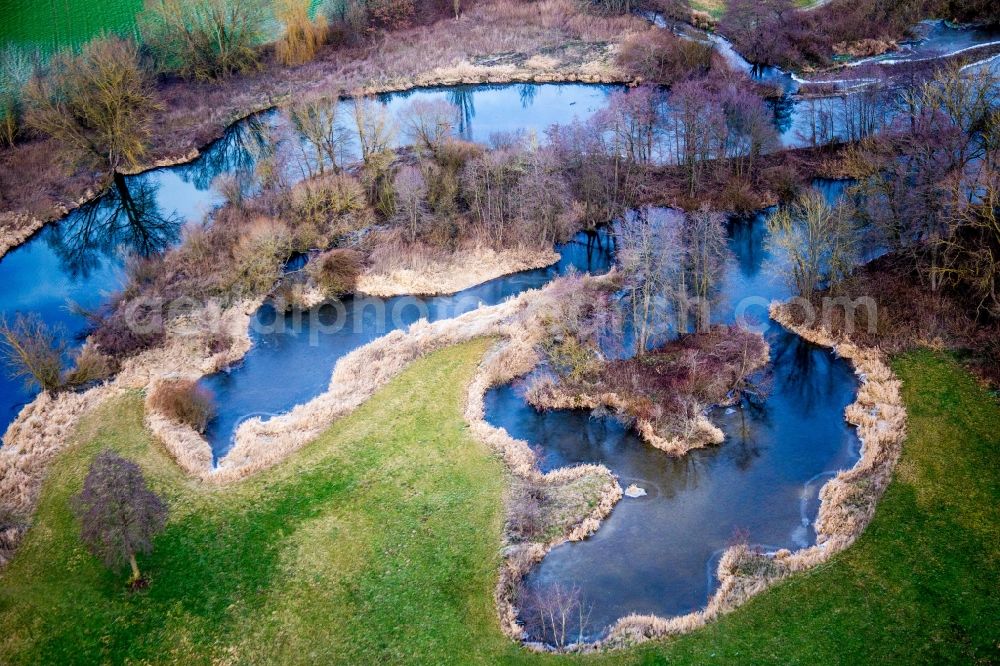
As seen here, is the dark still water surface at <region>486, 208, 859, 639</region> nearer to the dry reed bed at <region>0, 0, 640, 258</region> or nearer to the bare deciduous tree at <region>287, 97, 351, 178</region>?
the bare deciduous tree at <region>287, 97, 351, 178</region>

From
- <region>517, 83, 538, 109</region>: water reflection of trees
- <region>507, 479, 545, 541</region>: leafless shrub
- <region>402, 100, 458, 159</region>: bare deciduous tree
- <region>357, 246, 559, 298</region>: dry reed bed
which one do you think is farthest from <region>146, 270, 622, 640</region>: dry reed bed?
<region>517, 83, 538, 109</region>: water reflection of trees

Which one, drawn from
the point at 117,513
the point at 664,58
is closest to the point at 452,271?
the point at 117,513

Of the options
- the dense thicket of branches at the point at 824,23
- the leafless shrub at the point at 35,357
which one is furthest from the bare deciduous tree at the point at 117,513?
the dense thicket of branches at the point at 824,23

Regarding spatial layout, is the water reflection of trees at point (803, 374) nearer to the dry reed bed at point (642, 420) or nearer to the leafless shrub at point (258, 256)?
the dry reed bed at point (642, 420)

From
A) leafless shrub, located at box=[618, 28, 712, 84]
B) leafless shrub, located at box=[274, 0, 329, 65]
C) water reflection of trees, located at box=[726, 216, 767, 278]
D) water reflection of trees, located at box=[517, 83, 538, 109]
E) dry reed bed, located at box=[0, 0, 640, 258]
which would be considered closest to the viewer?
water reflection of trees, located at box=[726, 216, 767, 278]

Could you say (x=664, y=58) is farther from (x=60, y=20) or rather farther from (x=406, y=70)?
(x=60, y=20)

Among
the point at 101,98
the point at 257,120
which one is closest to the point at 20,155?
the point at 101,98

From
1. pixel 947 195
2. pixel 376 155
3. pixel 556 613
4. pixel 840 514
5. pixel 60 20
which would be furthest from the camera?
pixel 60 20
